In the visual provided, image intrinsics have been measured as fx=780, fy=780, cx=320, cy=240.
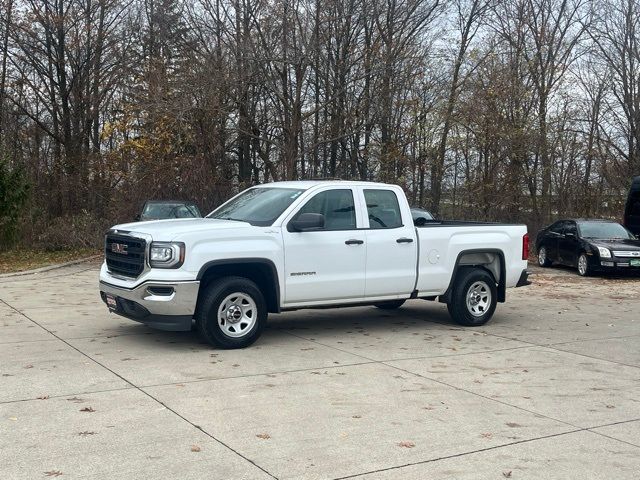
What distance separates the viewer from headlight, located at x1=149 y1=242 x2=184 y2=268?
8.59 m

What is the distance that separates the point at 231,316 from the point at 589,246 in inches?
510

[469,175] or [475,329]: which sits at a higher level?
[469,175]

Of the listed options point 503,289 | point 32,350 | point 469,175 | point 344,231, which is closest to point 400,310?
point 503,289

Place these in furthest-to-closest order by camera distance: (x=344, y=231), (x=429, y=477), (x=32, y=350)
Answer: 1. (x=344, y=231)
2. (x=32, y=350)
3. (x=429, y=477)

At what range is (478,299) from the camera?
11.3 meters

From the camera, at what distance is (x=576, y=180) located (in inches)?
1162

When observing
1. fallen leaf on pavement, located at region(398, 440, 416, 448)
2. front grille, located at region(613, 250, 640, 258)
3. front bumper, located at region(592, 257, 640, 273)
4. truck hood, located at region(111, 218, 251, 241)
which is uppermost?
truck hood, located at region(111, 218, 251, 241)

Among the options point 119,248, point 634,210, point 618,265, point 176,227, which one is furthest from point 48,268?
point 634,210

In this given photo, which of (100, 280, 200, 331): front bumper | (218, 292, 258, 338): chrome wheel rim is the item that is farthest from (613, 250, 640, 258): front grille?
(100, 280, 200, 331): front bumper

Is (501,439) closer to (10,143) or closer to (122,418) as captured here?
(122,418)

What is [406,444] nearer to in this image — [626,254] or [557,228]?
[626,254]

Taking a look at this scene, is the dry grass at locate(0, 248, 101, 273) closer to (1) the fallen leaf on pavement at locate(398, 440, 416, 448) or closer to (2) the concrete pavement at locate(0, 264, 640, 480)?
(2) the concrete pavement at locate(0, 264, 640, 480)

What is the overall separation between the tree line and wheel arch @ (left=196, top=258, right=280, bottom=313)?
15.4m

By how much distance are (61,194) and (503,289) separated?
69.3 feet
